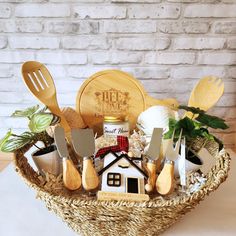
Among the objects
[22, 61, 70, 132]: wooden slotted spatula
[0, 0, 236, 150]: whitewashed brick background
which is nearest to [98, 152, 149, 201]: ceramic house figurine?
[22, 61, 70, 132]: wooden slotted spatula

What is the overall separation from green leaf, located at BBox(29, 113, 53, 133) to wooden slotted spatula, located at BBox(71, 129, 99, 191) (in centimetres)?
7

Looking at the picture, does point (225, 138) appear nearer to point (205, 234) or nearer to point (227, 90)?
point (227, 90)

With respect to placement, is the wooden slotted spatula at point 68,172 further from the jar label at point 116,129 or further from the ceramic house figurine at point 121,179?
the jar label at point 116,129

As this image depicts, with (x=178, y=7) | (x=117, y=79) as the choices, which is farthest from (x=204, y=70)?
(x=117, y=79)

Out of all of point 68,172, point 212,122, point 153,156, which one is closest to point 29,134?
point 68,172

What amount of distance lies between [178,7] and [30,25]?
0.52 m

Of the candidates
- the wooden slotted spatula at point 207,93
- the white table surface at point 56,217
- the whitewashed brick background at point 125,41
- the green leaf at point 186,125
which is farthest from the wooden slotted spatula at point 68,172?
the whitewashed brick background at point 125,41

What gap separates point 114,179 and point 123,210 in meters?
0.08

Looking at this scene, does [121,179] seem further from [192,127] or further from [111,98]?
[111,98]

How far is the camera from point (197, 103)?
75cm

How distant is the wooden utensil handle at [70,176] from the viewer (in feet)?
1.70

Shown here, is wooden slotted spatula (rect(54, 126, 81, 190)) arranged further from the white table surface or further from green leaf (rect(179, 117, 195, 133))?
green leaf (rect(179, 117, 195, 133))

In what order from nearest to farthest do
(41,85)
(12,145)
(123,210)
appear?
(123,210) < (12,145) < (41,85)

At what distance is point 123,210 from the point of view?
446 millimetres
